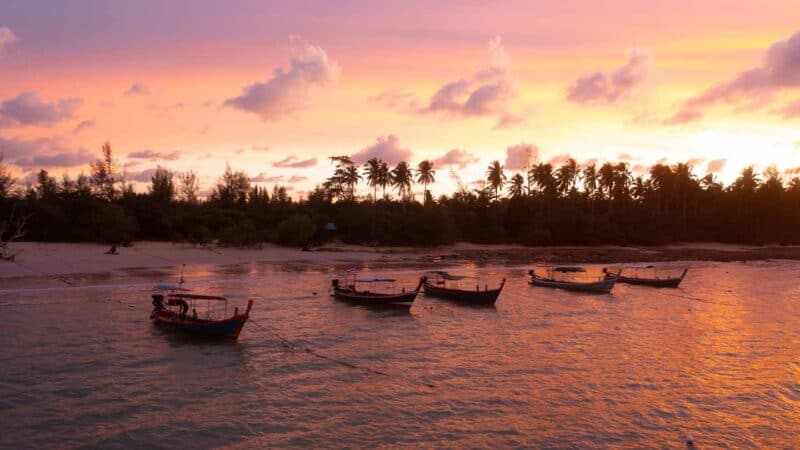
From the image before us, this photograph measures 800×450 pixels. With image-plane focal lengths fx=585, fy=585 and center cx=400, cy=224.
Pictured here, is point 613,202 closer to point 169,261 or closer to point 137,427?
point 169,261

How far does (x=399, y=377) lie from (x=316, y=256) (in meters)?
38.8

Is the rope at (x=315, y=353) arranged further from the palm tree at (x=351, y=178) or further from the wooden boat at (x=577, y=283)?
the palm tree at (x=351, y=178)

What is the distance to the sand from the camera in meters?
43.8

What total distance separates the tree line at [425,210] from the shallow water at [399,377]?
27.7 m

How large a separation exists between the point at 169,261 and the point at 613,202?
7386cm

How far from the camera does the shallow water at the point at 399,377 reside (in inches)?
569

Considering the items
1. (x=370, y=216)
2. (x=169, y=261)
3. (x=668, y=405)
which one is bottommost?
(x=668, y=405)

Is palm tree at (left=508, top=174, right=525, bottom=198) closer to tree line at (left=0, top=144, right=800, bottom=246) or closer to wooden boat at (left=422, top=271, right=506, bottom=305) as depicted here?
tree line at (left=0, top=144, right=800, bottom=246)

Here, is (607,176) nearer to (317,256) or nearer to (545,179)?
(545,179)

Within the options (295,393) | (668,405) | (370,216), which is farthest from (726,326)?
(370,216)

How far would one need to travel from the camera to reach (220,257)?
5219cm

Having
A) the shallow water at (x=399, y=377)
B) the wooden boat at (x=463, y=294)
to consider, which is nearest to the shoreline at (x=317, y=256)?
the shallow water at (x=399, y=377)

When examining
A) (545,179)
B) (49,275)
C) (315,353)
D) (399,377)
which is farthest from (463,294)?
(545,179)

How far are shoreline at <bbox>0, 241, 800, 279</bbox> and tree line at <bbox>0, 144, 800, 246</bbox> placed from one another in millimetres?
2400
